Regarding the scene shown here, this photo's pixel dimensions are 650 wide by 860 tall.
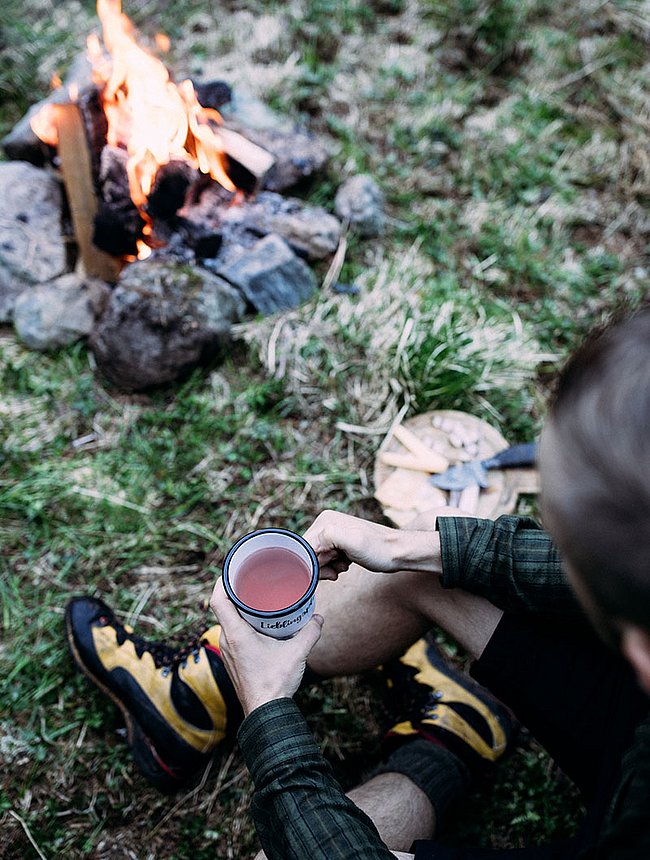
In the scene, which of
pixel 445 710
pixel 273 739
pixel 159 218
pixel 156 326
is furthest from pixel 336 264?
pixel 273 739

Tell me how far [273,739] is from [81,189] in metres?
2.69

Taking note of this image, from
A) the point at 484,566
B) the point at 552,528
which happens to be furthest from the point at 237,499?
the point at 552,528

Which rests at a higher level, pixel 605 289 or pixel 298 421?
pixel 605 289

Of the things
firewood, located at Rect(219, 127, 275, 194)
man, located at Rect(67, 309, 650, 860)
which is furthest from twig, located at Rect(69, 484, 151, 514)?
firewood, located at Rect(219, 127, 275, 194)

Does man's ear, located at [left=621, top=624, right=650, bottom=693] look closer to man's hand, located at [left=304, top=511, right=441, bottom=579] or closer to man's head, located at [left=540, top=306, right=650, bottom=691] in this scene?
man's head, located at [left=540, top=306, right=650, bottom=691]

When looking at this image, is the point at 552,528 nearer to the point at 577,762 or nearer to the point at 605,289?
the point at 577,762

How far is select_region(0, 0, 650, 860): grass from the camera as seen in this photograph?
2.10 m

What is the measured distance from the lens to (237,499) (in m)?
2.65

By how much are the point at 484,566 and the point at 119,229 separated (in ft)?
7.70

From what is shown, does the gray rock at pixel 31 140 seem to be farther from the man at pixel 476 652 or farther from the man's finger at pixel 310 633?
the man's finger at pixel 310 633

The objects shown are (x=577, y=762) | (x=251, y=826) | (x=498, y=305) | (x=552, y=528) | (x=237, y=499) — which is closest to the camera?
(x=552, y=528)

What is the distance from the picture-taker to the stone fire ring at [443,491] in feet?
8.25

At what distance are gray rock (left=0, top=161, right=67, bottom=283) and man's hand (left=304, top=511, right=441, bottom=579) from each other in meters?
2.27

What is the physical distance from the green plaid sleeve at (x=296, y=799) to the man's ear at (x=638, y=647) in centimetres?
70
